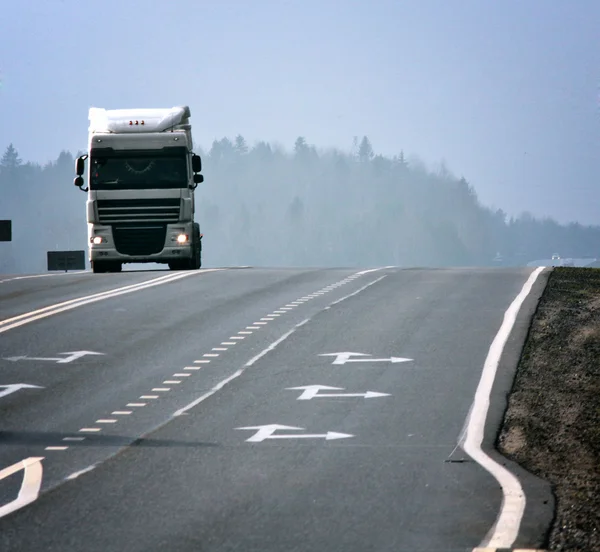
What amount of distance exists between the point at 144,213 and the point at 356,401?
20.1 meters

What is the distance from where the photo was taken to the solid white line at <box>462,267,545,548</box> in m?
9.65

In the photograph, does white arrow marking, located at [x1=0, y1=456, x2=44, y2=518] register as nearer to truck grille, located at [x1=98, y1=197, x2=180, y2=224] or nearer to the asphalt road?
the asphalt road

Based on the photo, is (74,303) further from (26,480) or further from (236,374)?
(26,480)

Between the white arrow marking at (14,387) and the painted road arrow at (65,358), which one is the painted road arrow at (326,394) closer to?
the white arrow marking at (14,387)

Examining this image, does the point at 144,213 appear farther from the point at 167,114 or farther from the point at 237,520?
the point at 237,520

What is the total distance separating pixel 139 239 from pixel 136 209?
2.87 ft

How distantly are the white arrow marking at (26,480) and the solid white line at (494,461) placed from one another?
3.89m

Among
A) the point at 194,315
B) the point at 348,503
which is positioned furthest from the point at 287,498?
the point at 194,315

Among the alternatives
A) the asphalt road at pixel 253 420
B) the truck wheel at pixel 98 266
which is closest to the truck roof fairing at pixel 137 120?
the truck wheel at pixel 98 266

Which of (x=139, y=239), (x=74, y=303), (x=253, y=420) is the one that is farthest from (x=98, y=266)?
(x=253, y=420)

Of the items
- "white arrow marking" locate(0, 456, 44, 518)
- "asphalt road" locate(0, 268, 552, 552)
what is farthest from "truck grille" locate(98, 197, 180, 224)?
"white arrow marking" locate(0, 456, 44, 518)

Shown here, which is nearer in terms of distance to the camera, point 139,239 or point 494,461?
point 494,461

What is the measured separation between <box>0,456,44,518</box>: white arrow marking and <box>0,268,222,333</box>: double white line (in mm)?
10506

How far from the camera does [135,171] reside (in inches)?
1379
